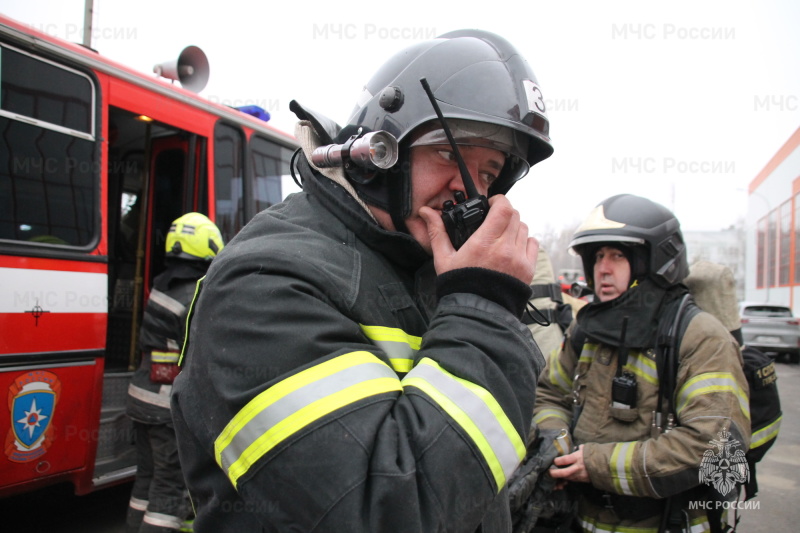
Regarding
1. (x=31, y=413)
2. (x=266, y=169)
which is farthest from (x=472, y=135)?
(x=266, y=169)

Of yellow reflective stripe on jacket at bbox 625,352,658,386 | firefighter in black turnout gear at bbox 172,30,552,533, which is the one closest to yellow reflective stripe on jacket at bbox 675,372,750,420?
yellow reflective stripe on jacket at bbox 625,352,658,386

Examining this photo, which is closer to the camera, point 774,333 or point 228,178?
point 228,178

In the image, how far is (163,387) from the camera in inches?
142

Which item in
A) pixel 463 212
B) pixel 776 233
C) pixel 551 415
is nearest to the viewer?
pixel 463 212

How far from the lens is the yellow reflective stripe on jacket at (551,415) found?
8.96 ft

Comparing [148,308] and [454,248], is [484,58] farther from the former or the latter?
[148,308]

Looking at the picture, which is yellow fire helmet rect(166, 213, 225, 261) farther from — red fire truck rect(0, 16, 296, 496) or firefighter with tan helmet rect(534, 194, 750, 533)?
firefighter with tan helmet rect(534, 194, 750, 533)

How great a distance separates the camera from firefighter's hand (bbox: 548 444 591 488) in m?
2.36

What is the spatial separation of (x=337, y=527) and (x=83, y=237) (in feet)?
11.0

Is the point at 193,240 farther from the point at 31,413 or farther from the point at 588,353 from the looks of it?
the point at 588,353

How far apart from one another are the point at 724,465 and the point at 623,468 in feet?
1.35

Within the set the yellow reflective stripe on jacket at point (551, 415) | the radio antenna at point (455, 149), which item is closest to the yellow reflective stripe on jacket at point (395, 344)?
the radio antenna at point (455, 149)

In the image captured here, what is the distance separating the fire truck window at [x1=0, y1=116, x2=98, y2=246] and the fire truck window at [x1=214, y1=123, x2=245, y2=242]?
130 centimetres

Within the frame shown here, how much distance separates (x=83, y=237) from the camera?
3.50 meters
